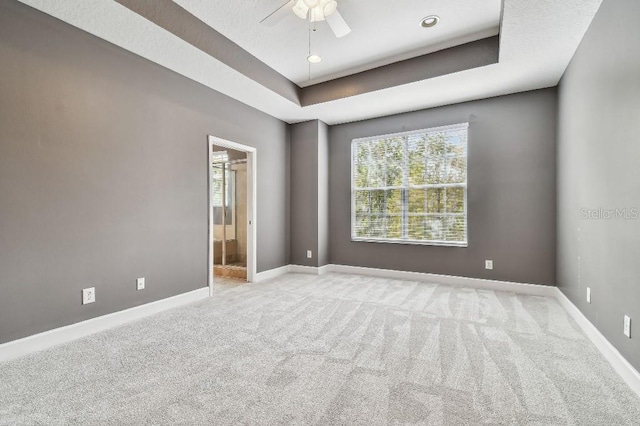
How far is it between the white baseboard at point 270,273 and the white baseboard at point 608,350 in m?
3.98

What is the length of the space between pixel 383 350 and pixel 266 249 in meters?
3.05

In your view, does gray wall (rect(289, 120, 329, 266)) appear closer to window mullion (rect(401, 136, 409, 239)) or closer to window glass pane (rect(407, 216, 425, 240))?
window mullion (rect(401, 136, 409, 239))

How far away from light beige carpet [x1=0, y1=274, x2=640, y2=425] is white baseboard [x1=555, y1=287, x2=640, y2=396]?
2.5 inches

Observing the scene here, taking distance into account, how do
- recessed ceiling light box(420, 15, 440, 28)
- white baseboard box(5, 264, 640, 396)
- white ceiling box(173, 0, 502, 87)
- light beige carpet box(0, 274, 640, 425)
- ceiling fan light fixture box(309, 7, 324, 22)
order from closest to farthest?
light beige carpet box(0, 274, 640, 425) → white baseboard box(5, 264, 640, 396) → ceiling fan light fixture box(309, 7, 324, 22) → white ceiling box(173, 0, 502, 87) → recessed ceiling light box(420, 15, 440, 28)

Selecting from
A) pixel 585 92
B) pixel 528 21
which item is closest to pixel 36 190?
pixel 528 21

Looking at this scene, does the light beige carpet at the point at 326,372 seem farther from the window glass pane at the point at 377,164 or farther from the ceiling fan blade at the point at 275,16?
the ceiling fan blade at the point at 275,16

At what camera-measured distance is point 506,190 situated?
4.11 metres

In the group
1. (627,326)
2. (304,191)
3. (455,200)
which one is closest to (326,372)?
(627,326)

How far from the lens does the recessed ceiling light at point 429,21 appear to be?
9.69ft

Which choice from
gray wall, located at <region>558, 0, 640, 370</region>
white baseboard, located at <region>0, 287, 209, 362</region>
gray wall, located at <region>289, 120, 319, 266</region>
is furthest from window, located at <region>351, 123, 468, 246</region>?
white baseboard, located at <region>0, 287, 209, 362</region>

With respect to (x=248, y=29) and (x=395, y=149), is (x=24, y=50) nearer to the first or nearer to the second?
(x=248, y=29)

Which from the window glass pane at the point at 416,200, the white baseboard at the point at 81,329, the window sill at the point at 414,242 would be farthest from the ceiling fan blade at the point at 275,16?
the window sill at the point at 414,242

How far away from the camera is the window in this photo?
445cm

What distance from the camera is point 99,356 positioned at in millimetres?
2238
